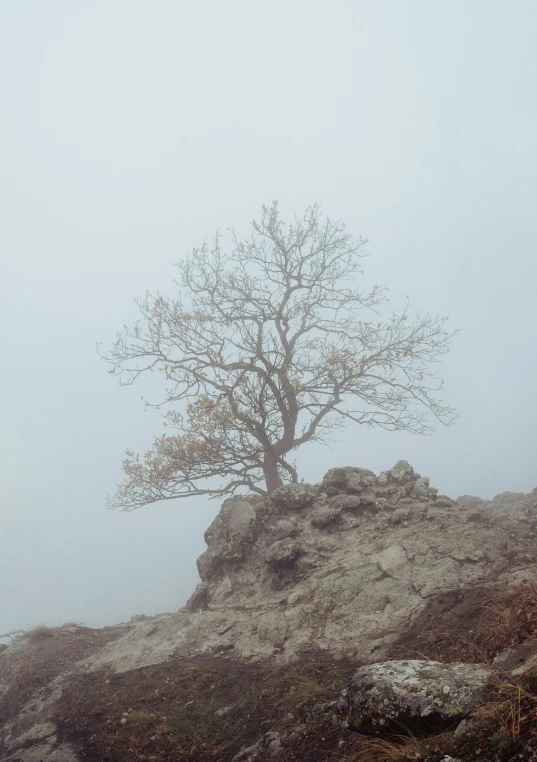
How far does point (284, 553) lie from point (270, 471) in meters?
4.47

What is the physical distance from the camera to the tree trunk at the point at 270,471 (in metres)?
16.0

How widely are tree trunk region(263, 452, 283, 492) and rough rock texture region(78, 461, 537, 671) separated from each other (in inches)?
65.4

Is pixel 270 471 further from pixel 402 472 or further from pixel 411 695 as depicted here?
pixel 411 695

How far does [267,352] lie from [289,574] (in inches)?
263

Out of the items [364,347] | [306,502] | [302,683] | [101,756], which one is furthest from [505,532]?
[101,756]

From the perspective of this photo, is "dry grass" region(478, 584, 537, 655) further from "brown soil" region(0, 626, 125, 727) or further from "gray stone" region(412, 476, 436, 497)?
"brown soil" region(0, 626, 125, 727)

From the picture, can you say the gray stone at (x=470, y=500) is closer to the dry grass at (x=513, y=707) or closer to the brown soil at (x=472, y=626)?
the brown soil at (x=472, y=626)

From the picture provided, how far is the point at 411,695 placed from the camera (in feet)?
15.2

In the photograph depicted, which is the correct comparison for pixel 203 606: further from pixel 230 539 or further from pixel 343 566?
pixel 343 566

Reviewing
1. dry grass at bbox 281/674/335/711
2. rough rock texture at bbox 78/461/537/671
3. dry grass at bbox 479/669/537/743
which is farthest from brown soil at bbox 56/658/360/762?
dry grass at bbox 479/669/537/743

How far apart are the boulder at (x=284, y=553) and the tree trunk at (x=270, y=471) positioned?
4.03 metres

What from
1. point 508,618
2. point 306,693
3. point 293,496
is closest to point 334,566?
point 293,496

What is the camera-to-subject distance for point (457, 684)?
181 inches

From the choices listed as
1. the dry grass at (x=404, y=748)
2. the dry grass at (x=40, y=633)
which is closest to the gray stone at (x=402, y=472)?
the dry grass at (x=404, y=748)
